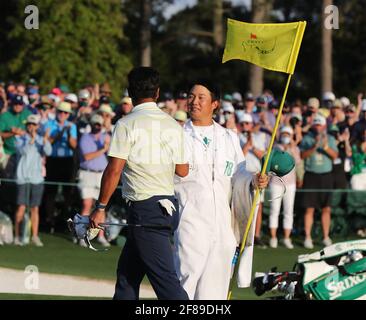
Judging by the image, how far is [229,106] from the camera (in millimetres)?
18094

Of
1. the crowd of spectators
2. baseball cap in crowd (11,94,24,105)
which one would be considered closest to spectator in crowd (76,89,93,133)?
the crowd of spectators

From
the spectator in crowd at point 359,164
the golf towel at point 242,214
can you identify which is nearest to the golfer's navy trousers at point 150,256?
the golf towel at point 242,214

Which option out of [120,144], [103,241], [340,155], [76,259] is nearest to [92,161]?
[103,241]

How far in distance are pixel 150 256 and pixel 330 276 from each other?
216 cm

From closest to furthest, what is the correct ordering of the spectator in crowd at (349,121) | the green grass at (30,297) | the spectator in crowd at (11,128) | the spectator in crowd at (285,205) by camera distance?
the green grass at (30,297), the spectator in crowd at (11,128), the spectator in crowd at (285,205), the spectator in crowd at (349,121)

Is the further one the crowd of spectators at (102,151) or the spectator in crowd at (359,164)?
the spectator in crowd at (359,164)

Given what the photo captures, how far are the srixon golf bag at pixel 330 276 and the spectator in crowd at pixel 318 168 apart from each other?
7.19 meters

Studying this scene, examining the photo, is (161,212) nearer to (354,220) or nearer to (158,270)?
(158,270)

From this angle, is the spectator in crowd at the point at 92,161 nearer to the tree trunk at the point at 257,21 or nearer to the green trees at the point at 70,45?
the green trees at the point at 70,45

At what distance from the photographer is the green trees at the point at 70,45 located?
2933 cm

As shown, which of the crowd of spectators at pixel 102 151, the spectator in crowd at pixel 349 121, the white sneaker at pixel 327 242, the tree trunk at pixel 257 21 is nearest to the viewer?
the crowd of spectators at pixel 102 151

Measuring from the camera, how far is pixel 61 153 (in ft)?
57.4
